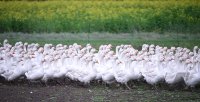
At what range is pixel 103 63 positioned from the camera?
8094 millimetres

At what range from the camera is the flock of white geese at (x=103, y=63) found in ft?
25.4

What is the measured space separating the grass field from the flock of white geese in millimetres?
293

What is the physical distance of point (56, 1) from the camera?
8656 millimetres

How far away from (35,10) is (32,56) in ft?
2.72

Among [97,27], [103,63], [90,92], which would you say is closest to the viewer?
[90,92]

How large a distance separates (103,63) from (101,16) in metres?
0.84

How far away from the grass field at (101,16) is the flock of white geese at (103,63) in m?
0.29

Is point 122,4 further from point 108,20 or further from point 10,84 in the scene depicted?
point 10,84

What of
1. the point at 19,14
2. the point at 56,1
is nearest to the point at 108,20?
the point at 56,1

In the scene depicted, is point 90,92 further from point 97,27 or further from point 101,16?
point 101,16

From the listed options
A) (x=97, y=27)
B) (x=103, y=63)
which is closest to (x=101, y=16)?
(x=97, y=27)

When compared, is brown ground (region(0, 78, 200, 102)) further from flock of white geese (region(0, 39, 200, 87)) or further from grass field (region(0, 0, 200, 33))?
grass field (region(0, 0, 200, 33))

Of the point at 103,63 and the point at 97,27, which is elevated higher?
the point at 97,27

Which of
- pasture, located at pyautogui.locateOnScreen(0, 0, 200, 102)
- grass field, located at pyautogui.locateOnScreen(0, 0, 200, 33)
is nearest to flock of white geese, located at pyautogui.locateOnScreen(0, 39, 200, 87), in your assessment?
pasture, located at pyautogui.locateOnScreen(0, 0, 200, 102)
